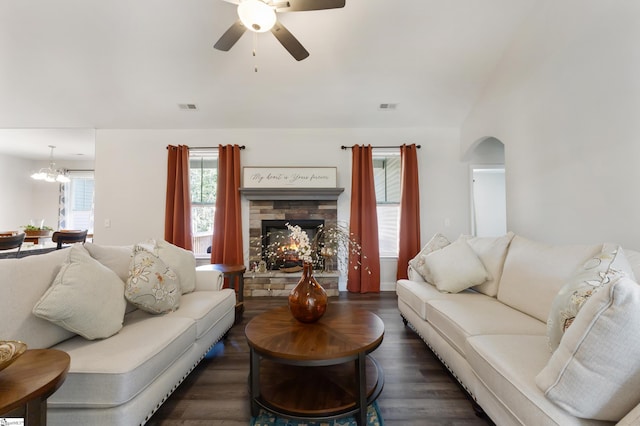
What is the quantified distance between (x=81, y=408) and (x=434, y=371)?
83.8 inches

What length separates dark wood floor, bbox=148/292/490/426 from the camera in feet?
5.06

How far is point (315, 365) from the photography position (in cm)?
137

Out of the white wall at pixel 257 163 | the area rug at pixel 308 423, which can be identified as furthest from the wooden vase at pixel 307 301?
the white wall at pixel 257 163

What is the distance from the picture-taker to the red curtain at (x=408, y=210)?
4.25 metres

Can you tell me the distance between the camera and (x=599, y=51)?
6.81ft

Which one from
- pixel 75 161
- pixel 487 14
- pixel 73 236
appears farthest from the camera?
pixel 75 161

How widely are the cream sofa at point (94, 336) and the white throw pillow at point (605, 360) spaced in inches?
71.1

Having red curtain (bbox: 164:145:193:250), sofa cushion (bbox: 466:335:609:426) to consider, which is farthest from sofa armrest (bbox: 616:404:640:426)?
red curtain (bbox: 164:145:193:250)

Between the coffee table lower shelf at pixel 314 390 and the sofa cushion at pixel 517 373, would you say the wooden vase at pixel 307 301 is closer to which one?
the coffee table lower shelf at pixel 314 390

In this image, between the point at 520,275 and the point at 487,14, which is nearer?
the point at 520,275

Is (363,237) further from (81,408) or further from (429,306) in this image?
(81,408)

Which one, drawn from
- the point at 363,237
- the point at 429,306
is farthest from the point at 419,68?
the point at 429,306

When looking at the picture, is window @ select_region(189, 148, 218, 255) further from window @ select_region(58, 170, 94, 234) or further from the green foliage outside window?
window @ select_region(58, 170, 94, 234)

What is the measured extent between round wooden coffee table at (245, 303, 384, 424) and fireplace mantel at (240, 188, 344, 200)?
95.2 inches
